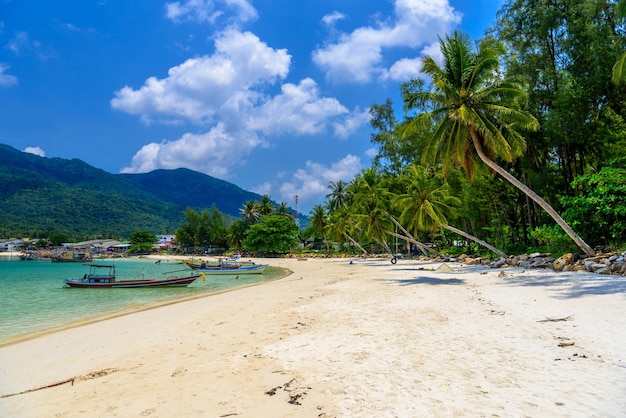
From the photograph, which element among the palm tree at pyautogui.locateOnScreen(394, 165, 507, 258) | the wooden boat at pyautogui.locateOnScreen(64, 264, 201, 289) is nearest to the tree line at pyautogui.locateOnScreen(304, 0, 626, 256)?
the palm tree at pyautogui.locateOnScreen(394, 165, 507, 258)

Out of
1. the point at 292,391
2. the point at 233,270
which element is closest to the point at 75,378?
the point at 292,391

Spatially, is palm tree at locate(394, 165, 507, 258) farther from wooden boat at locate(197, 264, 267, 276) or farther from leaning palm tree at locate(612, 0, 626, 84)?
leaning palm tree at locate(612, 0, 626, 84)

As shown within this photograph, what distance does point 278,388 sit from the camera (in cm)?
449

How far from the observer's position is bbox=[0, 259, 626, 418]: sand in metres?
3.90

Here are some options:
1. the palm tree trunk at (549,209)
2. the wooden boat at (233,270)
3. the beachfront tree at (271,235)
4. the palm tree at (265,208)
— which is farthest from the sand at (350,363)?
the palm tree at (265,208)

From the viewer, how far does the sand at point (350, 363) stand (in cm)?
390

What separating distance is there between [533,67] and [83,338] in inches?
959

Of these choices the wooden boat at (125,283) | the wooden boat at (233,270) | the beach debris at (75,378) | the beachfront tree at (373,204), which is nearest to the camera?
the beach debris at (75,378)

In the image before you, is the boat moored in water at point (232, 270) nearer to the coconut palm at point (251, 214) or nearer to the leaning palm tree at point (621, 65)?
the leaning palm tree at point (621, 65)

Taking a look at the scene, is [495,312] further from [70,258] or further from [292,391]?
[70,258]

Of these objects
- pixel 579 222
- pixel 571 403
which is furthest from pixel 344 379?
pixel 579 222

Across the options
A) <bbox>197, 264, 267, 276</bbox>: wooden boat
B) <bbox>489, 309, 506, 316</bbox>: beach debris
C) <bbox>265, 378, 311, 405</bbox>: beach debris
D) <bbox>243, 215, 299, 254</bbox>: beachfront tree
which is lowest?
<bbox>197, 264, 267, 276</bbox>: wooden boat

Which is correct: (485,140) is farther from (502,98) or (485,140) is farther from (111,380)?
(111,380)

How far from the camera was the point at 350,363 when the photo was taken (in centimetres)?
530
